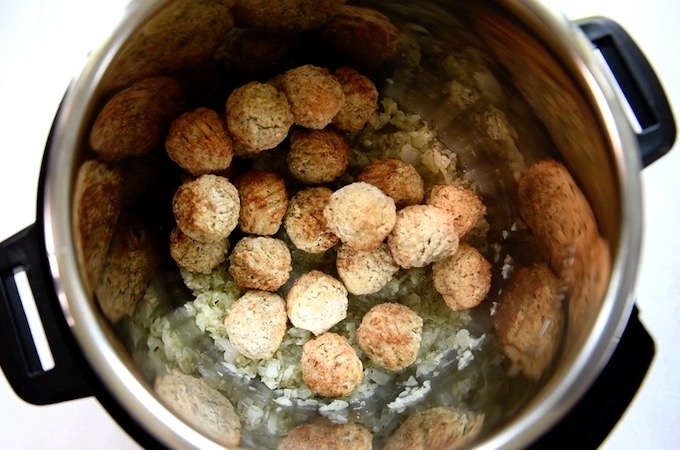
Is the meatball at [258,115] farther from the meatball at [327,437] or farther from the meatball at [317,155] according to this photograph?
the meatball at [327,437]

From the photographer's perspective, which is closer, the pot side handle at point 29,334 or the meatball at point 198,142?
the pot side handle at point 29,334

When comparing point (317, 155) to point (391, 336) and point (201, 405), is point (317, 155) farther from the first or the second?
point (201, 405)

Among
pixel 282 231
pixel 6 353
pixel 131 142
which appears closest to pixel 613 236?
pixel 282 231

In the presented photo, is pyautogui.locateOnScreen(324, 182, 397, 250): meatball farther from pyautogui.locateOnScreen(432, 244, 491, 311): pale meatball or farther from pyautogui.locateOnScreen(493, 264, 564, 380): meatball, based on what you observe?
pyautogui.locateOnScreen(493, 264, 564, 380): meatball

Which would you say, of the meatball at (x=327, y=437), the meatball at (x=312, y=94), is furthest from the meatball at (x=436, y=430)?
the meatball at (x=312, y=94)

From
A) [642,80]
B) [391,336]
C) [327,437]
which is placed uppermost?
[642,80]

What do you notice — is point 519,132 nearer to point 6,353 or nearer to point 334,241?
point 334,241

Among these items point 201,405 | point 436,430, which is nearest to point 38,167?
point 201,405
